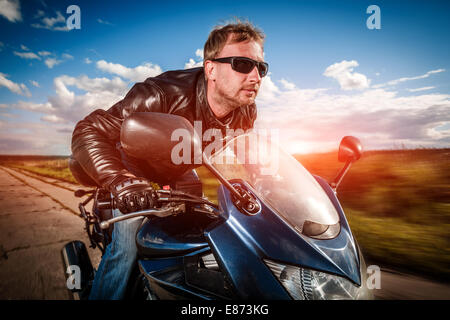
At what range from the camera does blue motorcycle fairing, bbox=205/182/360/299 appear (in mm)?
880

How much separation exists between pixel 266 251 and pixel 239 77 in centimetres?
146

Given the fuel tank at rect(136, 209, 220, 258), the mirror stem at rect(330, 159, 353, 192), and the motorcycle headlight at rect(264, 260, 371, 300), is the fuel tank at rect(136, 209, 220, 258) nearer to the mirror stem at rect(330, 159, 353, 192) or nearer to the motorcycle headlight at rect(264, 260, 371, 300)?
the motorcycle headlight at rect(264, 260, 371, 300)

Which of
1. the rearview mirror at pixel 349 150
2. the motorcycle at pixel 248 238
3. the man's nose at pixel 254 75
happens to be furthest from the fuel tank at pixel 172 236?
the man's nose at pixel 254 75

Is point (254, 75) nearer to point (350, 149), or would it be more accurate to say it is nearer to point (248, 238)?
point (350, 149)

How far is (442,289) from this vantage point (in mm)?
2039

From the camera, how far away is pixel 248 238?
939 mm

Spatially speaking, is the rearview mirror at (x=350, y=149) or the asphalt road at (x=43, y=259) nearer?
the rearview mirror at (x=350, y=149)

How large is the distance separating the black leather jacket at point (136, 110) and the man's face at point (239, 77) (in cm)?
26

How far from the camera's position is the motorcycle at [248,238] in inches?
34.8

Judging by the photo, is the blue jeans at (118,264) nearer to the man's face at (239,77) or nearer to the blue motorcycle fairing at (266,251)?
the blue motorcycle fairing at (266,251)

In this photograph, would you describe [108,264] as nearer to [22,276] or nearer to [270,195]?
[270,195]

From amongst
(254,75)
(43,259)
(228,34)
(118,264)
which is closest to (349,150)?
(254,75)

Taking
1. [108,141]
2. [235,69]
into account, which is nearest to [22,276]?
[108,141]
